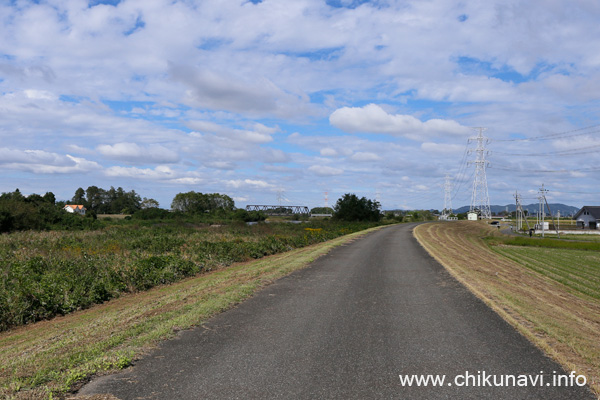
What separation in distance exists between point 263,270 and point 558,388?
1228 cm

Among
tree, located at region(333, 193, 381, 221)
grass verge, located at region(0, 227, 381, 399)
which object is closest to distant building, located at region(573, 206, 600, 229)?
tree, located at region(333, 193, 381, 221)

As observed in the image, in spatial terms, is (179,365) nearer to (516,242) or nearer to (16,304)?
(16,304)

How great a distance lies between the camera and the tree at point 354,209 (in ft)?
323

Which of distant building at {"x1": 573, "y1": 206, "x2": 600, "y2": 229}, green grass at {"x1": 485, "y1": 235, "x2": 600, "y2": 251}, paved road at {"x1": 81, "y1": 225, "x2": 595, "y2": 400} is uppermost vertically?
distant building at {"x1": 573, "y1": 206, "x2": 600, "y2": 229}

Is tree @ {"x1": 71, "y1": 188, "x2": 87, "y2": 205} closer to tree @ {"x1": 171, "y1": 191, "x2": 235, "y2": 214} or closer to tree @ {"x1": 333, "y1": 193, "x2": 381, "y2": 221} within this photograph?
tree @ {"x1": 171, "y1": 191, "x2": 235, "y2": 214}

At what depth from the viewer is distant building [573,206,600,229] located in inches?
3930

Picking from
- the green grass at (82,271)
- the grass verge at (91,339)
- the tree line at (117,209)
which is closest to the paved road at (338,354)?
the grass verge at (91,339)

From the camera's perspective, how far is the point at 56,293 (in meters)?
11.9

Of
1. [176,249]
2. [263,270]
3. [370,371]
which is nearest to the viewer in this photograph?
[370,371]

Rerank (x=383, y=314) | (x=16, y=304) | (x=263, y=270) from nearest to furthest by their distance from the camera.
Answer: (x=383, y=314)
(x=16, y=304)
(x=263, y=270)

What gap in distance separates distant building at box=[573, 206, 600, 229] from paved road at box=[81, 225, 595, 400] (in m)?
109

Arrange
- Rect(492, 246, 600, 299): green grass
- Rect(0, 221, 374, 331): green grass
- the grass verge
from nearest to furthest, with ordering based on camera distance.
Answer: the grass verge
Rect(0, 221, 374, 331): green grass
Rect(492, 246, 600, 299): green grass

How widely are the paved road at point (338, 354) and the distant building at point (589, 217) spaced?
109m

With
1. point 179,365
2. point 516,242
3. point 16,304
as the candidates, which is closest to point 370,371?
point 179,365
